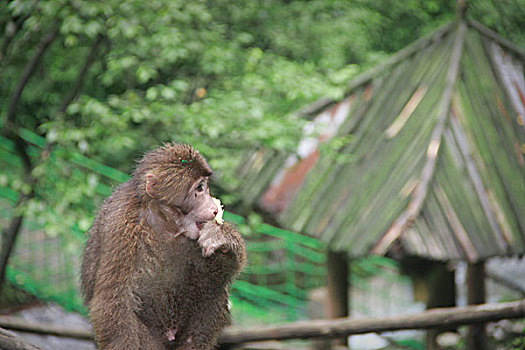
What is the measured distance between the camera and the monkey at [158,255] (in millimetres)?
2490

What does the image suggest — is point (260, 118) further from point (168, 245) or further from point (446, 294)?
point (168, 245)

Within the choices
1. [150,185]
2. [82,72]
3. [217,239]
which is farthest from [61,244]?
[217,239]

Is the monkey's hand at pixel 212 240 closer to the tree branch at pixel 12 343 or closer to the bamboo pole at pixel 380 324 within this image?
the tree branch at pixel 12 343

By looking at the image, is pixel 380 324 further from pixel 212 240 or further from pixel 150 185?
pixel 150 185

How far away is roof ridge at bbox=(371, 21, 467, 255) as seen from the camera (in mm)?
4082

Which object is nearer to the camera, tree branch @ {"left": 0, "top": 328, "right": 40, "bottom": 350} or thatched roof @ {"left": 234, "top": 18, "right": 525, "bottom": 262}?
tree branch @ {"left": 0, "top": 328, "right": 40, "bottom": 350}

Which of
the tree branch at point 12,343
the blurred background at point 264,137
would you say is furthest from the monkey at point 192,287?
the blurred background at point 264,137

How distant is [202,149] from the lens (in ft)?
16.5

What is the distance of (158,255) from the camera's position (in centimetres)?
249


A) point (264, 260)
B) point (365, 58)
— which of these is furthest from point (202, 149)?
point (264, 260)

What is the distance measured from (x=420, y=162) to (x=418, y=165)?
0.03 meters

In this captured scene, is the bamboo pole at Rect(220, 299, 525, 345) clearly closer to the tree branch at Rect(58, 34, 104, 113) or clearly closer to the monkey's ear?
the monkey's ear

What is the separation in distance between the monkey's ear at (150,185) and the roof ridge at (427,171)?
195cm

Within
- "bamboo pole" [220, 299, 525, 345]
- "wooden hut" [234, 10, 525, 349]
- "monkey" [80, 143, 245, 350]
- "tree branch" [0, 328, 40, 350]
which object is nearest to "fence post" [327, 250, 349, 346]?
"wooden hut" [234, 10, 525, 349]
